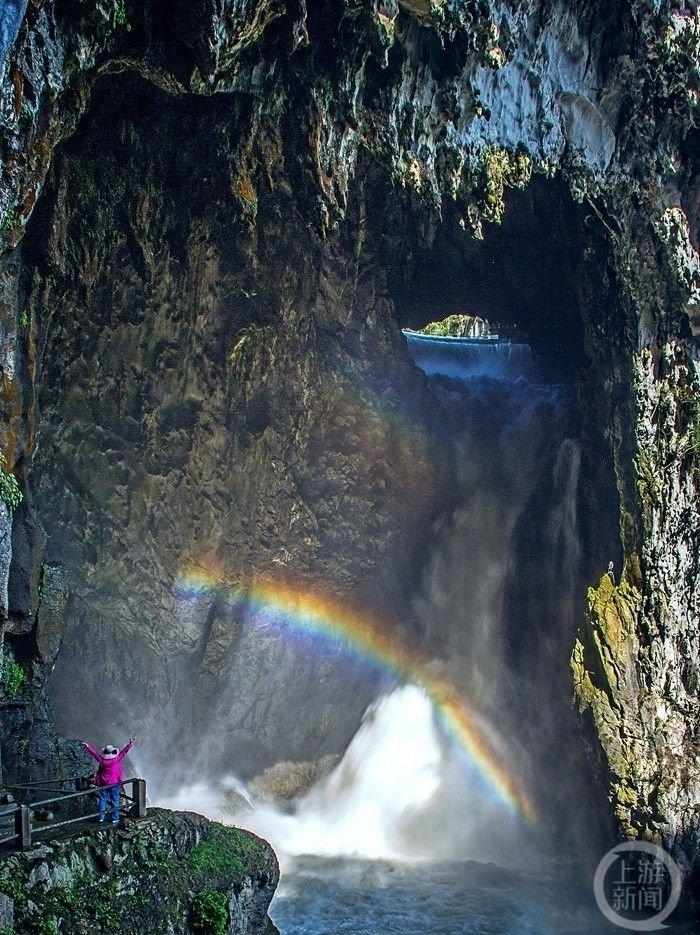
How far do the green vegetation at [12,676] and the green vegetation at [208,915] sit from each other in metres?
4.66

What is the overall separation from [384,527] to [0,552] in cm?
1185

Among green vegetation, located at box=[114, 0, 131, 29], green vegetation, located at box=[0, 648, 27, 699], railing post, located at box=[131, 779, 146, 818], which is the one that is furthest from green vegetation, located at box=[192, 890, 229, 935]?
green vegetation, located at box=[114, 0, 131, 29]

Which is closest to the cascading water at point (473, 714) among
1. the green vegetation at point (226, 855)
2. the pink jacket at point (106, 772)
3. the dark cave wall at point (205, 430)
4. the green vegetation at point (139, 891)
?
the dark cave wall at point (205, 430)

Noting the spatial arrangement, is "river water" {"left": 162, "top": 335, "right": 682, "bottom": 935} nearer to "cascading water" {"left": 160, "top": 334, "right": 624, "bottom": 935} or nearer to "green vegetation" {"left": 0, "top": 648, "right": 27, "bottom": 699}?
"cascading water" {"left": 160, "top": 334, "right": 624, "bottom": 935}

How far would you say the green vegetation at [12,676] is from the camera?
12867mm

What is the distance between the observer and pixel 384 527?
68.9ft

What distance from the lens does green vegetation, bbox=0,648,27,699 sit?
12867mm

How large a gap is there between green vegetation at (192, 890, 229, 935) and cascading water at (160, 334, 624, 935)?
563 cm

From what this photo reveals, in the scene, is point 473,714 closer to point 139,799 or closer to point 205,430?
point 205,430

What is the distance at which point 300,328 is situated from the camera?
18453 mm

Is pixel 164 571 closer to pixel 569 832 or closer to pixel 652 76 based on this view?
pixel 569 832

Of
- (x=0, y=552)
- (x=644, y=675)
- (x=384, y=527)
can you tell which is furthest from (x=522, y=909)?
(x=0, y=552)

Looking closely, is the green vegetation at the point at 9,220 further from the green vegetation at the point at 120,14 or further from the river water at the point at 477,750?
the river water at the point at 477,750

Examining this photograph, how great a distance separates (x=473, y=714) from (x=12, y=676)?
35.6 feet
